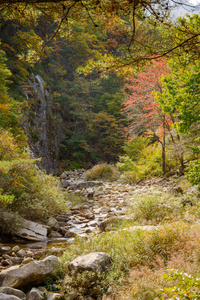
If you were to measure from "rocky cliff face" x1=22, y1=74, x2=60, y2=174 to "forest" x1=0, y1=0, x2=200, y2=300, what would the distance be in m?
0.07

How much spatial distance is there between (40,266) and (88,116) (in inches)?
643

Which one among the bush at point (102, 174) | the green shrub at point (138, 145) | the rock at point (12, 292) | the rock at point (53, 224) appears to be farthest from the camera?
the green shrub at point (138, 145)

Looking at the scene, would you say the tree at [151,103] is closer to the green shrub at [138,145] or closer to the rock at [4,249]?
the green shrub at [138,145]

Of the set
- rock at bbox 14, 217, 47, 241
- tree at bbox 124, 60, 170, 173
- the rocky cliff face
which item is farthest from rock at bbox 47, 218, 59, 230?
tree at bbox 124, 60, 170, 173

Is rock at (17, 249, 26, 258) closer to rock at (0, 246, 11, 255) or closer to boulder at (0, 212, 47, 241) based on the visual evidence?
rock at (0, 246, 11, 255)

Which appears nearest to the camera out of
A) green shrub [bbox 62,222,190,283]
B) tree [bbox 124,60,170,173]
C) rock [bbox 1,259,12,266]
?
green shrub [bbox 62,222,190,283]

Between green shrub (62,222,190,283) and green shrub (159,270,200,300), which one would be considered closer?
green shrub (159,270,200,300)

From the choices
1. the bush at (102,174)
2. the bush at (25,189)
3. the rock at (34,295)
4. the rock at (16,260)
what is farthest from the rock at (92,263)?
the bush at (102,174)

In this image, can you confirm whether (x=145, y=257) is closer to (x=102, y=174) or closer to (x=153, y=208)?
(x=153, y=208)

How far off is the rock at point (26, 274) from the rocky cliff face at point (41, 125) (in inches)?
354

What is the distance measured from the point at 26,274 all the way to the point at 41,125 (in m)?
11.7

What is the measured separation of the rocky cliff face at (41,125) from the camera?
11984 mm

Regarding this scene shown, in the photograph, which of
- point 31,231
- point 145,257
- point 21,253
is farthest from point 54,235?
point 145,257

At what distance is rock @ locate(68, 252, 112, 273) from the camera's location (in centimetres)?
261
